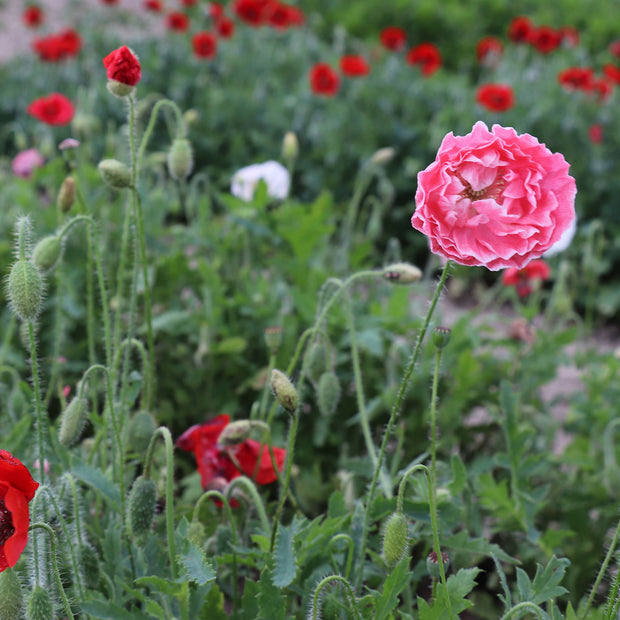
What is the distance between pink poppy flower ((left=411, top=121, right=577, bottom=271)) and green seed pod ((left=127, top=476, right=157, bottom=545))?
0.49m

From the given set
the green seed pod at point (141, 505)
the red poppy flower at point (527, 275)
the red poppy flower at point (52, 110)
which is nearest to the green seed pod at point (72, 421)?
the green seed pod at point (141, 505)

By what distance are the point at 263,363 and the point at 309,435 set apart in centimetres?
23

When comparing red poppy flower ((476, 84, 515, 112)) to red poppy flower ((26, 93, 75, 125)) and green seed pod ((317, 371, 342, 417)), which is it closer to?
red poppy flower ((26, 93, 75, 125))

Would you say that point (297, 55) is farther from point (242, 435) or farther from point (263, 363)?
point (242, 435)

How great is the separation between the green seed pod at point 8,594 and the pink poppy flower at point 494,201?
547 millimetres

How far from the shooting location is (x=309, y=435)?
1745 mm

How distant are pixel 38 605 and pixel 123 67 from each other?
26.0 inches

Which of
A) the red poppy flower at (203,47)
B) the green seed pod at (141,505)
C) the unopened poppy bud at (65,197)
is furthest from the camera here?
the red poppy flower at (203,47)

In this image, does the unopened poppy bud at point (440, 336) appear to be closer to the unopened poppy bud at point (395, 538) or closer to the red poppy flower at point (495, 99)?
the unopened poppy bud at point (395, 538)

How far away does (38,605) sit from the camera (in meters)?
0.81

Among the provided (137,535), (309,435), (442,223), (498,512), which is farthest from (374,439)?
(442,223)

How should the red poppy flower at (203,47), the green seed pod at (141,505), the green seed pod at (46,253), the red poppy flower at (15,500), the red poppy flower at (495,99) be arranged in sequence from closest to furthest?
the red poppy flower at (15,500), the green seed pod at (141,505), the green seed pod at (46,253), the red poppy flower at (495,99), the red poppy flower at (203,47)

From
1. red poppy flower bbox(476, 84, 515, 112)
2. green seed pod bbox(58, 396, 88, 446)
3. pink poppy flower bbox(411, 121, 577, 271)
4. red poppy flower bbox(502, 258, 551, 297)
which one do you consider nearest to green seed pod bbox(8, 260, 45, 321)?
green seed pod bbox(58, 396, 88, 446)

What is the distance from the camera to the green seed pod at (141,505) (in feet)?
3.26
